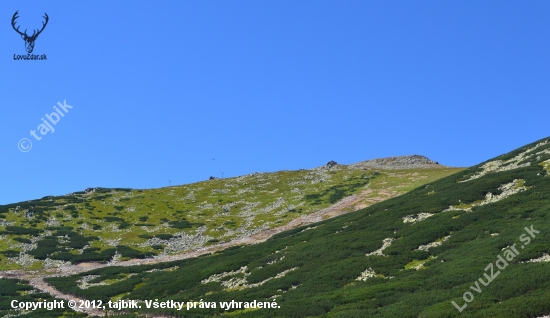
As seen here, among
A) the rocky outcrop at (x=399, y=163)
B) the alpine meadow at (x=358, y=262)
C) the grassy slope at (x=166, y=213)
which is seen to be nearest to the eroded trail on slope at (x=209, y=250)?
the alpine meadow at (x=358, y=262)

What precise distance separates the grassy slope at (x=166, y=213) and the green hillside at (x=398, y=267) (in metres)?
15.8

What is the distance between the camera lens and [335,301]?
122ft

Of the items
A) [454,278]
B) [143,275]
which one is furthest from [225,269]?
[454,278]

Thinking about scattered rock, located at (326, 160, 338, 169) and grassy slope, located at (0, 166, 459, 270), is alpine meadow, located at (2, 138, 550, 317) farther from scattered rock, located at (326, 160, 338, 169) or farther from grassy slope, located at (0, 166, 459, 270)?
scattered rock, located at (326, 160, 338, 169)

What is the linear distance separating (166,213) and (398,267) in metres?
73.3

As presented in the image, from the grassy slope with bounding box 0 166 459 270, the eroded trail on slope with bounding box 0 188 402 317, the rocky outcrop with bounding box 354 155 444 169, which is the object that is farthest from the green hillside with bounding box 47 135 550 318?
the rocky outcrop with bounding box 354 155 444 169

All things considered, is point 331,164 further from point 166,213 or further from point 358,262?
point 358,262

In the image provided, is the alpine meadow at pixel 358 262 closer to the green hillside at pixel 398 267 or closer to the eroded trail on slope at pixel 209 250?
the green hillside at pixel 398 267

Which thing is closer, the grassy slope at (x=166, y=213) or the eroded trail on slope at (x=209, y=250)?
the eroded trail on slope at (x=209, y=250)

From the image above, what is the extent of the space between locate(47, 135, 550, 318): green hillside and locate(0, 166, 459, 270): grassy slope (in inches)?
623

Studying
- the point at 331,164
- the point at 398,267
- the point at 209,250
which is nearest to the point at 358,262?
the point at 398,267

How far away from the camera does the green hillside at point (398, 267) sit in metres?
32.5

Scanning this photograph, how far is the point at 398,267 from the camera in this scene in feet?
144

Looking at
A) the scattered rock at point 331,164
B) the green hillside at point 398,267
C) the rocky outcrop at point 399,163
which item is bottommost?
the green hillside at point 398,267
